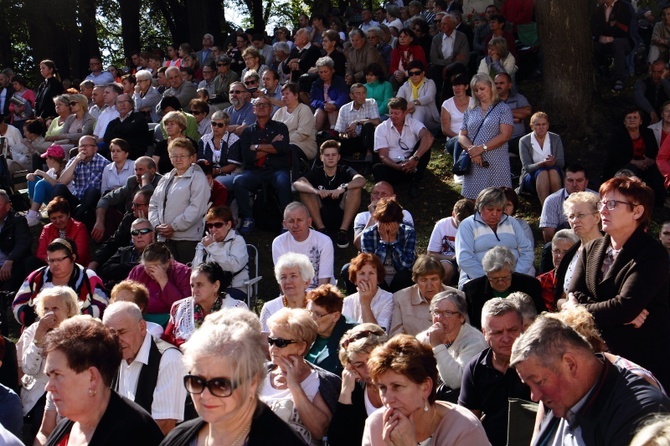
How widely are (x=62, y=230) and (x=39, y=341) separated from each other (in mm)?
3582

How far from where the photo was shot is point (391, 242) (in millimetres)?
8031

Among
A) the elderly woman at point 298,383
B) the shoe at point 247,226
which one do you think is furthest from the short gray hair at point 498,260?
the shoe at point 247,226

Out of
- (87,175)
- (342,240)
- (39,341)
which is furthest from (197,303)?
(87,175)

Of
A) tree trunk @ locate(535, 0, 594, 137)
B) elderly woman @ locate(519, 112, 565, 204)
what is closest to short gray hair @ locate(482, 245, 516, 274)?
elderly woman @ locate(519, 112, 565, 204)

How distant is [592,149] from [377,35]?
4.63m

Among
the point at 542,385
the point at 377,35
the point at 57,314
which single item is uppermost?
the point at 377,35

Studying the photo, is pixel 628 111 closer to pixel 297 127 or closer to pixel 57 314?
pixel 297 127

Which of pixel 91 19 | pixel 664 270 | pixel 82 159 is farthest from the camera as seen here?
pixel 91 19

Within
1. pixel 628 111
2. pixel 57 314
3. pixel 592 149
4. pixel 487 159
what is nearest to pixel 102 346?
pixel 57 314

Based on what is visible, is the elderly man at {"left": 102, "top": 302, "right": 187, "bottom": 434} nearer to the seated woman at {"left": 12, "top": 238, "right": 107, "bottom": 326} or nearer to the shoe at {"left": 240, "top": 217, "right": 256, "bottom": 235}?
the seated woman at {"left": 12, "top": 238, "right": 107, "bottom": 326}

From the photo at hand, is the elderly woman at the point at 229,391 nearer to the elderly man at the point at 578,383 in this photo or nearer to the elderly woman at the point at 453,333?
the elderly man at the point at 578,383

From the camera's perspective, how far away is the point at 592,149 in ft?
A: 36.0

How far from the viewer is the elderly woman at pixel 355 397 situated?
179 inches

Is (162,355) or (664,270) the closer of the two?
(664,270)
